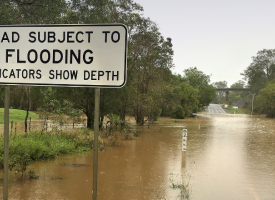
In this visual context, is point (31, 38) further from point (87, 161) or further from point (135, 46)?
point (135, 46)

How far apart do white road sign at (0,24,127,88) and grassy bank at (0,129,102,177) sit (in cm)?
508

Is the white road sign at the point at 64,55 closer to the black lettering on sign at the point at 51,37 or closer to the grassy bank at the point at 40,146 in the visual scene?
the black lettering on sign at the point at 51,37

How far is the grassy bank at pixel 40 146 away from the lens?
8.21 m

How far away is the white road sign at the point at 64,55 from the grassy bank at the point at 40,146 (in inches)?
200

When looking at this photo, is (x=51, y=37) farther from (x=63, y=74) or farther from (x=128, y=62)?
(x=128, y=62)

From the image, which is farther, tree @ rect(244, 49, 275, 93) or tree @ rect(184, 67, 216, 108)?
tree @ rect(244, 49, 275, 93)

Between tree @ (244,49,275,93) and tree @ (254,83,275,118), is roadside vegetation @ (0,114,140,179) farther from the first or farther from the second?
tree @ (244,49,275,93)

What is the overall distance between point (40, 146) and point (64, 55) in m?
7.78

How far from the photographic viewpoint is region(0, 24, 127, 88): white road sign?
2.96 meters

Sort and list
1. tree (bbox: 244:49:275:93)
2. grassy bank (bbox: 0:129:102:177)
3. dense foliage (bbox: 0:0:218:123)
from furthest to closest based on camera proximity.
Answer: tree (bbox: 244:49:275:93), dense foliage (bbox: 0:0:218:123), grassy bank (bbox: 0:129:102:177)

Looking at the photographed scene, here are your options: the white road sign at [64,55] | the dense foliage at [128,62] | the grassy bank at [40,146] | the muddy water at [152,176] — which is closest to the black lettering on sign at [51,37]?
the white road sign at [64,55]

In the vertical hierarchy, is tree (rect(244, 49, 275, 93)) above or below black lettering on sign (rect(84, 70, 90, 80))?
above

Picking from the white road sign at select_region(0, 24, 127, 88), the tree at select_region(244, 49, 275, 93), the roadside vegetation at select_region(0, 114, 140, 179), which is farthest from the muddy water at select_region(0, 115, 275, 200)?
the tree at select_region(244, 49, 275, 93)

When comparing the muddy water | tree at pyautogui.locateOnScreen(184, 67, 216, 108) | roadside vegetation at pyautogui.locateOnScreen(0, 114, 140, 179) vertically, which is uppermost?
tree at pyautogui.locateOnScreen(184, 67, 216, 108)
